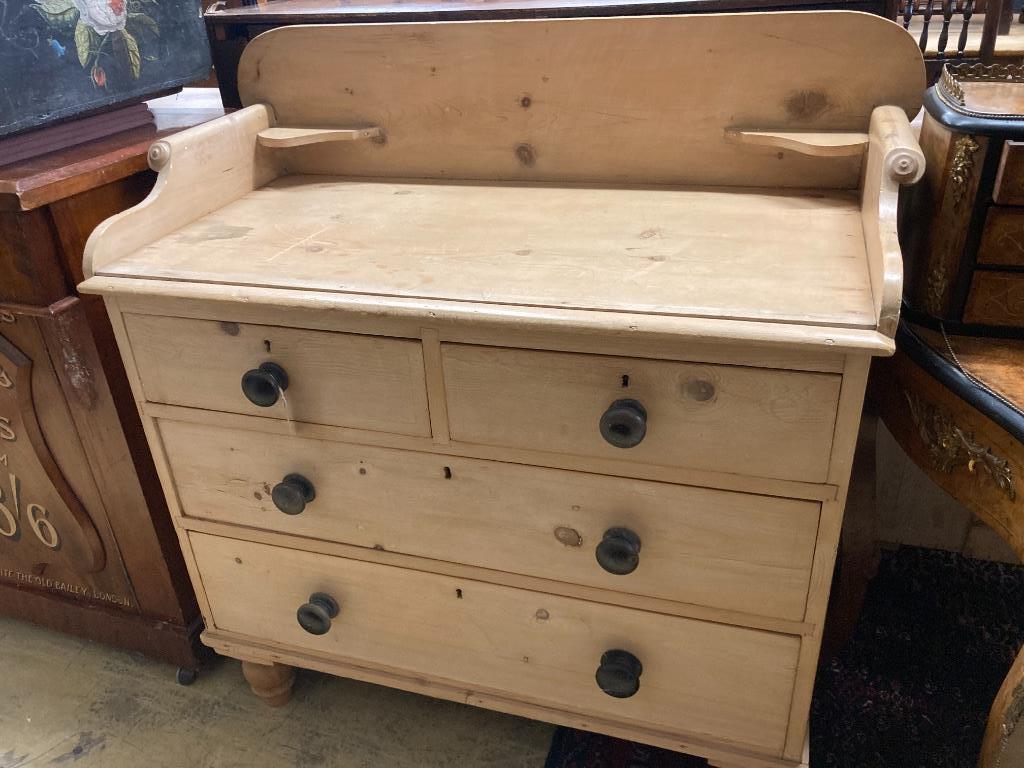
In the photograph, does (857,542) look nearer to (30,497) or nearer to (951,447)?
(951,447)

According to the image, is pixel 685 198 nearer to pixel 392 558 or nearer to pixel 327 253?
pixel 327 253

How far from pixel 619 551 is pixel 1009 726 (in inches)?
17.0

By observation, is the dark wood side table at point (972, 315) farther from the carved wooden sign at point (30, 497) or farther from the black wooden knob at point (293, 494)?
the carved wooden sign at point (30, 497)

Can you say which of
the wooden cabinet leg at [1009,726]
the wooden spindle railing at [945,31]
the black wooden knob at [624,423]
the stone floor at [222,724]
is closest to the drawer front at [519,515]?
the black wooden knob at [624,423]

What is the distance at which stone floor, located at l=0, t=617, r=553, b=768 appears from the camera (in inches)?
52.2

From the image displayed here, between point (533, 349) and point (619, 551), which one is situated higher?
point (533, 349)

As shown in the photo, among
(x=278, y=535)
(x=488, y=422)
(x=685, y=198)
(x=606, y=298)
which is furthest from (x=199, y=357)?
(x=685, y=198)

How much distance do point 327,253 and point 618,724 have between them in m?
0.75

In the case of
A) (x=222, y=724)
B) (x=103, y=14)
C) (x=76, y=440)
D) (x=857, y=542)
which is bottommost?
(x=222, y=724)

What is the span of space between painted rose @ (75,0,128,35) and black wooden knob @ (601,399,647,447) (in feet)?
3.21

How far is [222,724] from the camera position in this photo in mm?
1392

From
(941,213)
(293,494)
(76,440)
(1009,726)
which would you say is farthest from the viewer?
(76,440)

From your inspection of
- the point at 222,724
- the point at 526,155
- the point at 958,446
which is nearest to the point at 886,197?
the point at 958,446

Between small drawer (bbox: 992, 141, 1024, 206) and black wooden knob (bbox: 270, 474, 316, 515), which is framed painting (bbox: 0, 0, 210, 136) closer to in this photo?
black wooden knob (bbox: 270, 474, 316, 515)
